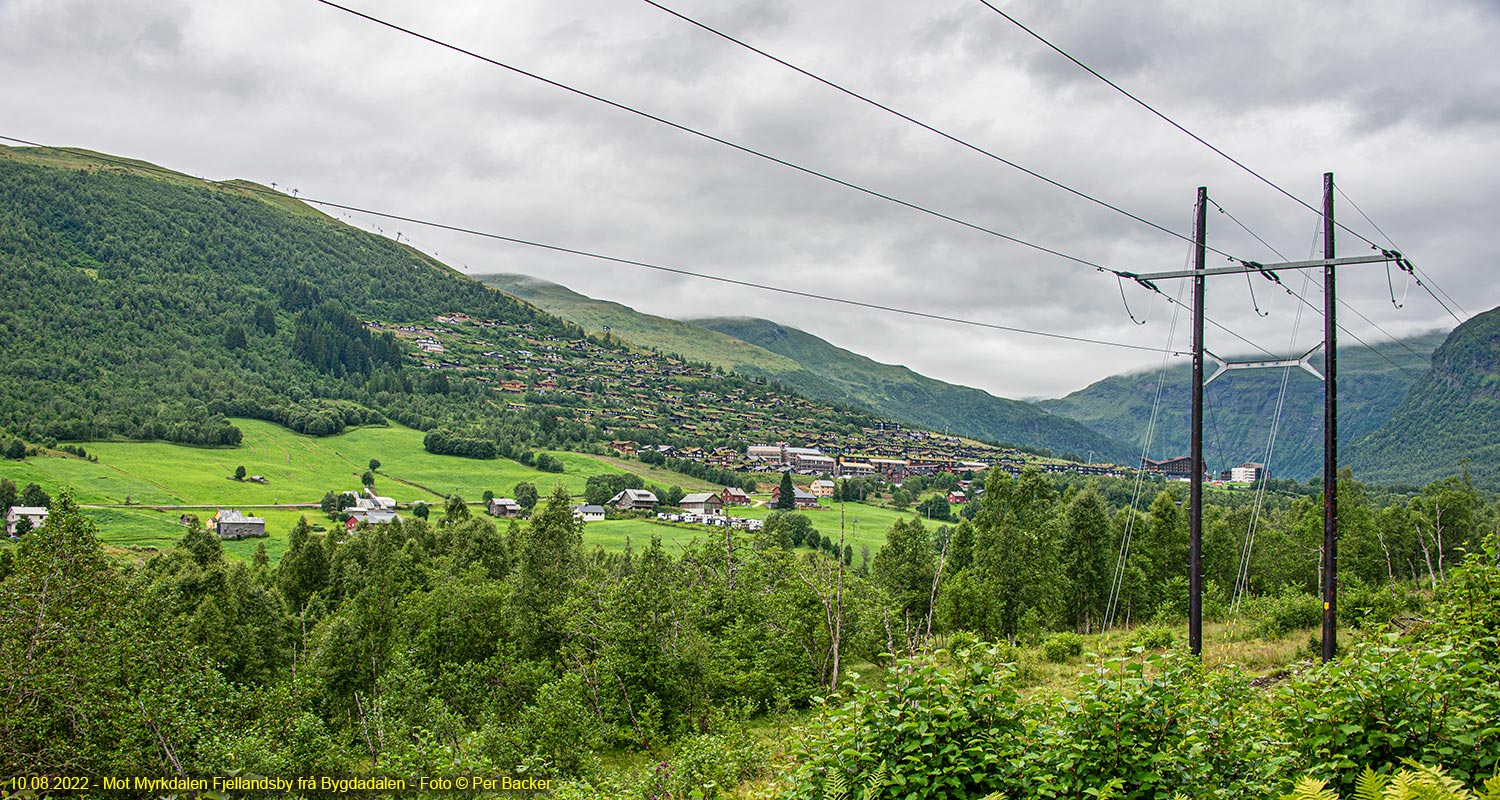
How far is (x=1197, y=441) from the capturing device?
1730 centimetres


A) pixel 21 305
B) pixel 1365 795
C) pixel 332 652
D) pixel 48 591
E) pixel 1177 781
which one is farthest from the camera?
pixel 21 305

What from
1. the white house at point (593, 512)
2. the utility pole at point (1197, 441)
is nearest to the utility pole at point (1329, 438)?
the utility pole at point (1197, 441)

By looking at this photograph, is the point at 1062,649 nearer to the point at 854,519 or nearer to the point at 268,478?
the point at 854,519

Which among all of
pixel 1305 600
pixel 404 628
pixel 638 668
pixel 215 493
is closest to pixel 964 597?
pixel 1305 600

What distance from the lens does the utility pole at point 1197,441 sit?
1673cm

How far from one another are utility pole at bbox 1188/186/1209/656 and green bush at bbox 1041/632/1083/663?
12459 millimetres

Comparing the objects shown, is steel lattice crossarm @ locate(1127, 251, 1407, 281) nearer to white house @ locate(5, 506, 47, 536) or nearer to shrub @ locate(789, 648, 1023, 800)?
shrub @ locate(789, 648, 1023, 800)

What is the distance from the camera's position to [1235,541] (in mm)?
57812

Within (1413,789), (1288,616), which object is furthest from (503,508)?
(1413,789)

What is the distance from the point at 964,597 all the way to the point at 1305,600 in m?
14.9

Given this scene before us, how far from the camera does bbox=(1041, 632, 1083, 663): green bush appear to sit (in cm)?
2903

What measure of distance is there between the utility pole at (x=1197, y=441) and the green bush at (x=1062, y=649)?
12459mm

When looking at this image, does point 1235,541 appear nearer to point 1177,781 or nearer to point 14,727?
point 1177,781

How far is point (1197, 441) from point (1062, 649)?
48.7 feet
